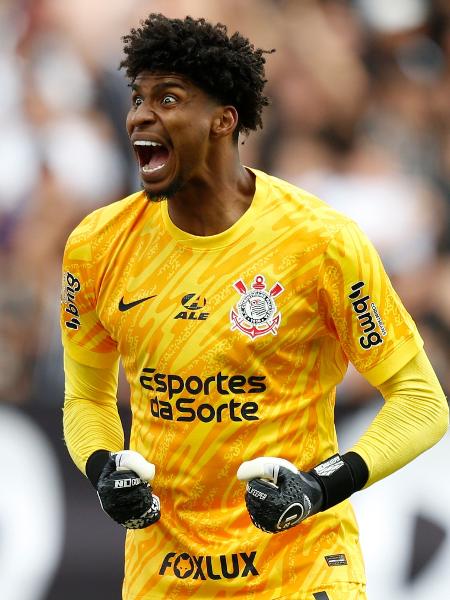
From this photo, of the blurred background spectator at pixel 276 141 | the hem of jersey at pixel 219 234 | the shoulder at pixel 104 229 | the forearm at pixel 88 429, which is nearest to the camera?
the hem of jersey at pixel 219 234

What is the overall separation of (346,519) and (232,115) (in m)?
1.19

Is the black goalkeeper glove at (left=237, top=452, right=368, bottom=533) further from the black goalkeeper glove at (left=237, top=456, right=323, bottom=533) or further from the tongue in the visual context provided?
the tongue

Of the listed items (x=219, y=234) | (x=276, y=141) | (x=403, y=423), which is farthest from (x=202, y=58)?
(x=276, y=141)

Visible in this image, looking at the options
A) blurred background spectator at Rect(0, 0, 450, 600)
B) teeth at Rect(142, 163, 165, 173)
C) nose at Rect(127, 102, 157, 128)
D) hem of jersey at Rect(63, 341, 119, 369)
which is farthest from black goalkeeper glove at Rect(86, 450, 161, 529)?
blurred background spectator at Rect(0, 0, 450, 600)

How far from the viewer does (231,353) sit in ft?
12.0

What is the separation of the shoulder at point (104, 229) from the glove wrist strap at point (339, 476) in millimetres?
891

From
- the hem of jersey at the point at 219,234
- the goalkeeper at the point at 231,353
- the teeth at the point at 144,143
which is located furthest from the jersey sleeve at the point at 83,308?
the teeth at the point at 144,143

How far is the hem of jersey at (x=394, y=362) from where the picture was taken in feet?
12.0

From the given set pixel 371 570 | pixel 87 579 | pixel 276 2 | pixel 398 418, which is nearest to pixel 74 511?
pixel 87 579

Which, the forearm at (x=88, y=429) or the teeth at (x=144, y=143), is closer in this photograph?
the teeth at (x=144, y=143)

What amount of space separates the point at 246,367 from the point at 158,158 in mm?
625

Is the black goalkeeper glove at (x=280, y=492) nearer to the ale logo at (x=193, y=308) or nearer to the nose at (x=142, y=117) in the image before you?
the ale logo at (x=193, y=308)

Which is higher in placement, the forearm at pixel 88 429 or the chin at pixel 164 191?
the chin at pixel 164 191

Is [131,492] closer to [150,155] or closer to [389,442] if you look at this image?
[389,442]
